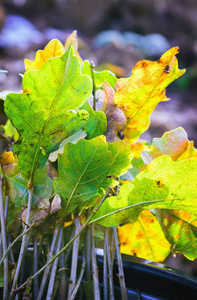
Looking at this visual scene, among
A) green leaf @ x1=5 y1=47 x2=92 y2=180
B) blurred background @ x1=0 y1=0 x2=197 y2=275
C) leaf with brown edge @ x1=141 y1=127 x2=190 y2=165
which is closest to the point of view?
green leaf @ x1=5 y1=47 x2=92 y2=180

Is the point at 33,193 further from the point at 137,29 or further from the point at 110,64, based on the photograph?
the point at 137,29

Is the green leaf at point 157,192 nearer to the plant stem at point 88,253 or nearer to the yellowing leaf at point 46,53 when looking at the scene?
the plant stem at point 88,253

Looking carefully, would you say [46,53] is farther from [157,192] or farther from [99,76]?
[157,192]

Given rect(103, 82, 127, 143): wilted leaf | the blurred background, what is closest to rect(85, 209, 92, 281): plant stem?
rect(103, 82, 127, 143): wilted leaf

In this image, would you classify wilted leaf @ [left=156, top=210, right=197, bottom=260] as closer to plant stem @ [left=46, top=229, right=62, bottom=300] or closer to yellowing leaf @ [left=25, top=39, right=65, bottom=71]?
plant stem @ [left=46, top=229, right=62, bottom=300]

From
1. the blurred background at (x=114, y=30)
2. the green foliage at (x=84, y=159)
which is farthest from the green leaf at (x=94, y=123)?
the blurred background at (x=114, y=30)

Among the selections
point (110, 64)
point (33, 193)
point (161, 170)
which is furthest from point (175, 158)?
point (110, 64)
